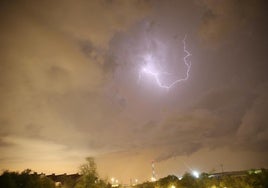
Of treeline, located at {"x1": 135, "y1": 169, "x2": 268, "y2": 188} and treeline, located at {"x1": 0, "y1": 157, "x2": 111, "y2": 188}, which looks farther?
treeline, located at {"x1": 135, "y1": 169, "x2": 268, "y2": 188}

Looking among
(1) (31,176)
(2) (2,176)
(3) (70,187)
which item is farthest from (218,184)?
(2) (2,176)

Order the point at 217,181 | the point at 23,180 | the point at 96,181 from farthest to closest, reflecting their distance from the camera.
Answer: the point at 217,181, the point at 96,181, the point at 23,180

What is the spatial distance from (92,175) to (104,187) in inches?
206

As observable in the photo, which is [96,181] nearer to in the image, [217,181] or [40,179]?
[40,179]

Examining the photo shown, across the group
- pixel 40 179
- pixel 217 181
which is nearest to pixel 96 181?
pixel 40 179

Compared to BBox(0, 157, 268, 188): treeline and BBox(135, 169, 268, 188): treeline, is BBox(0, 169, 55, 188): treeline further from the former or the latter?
BBox(135, 169, 268, 188): treeline

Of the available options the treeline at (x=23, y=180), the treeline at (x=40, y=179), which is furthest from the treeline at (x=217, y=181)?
the treeline at (x=23, y=180)

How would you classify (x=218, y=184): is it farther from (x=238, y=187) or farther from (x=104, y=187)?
(x=104, y=187)

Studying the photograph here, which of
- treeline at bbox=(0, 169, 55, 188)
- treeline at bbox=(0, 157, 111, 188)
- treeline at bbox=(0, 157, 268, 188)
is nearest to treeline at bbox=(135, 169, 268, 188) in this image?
treeline at bbox=(0, 157, 268, 188)

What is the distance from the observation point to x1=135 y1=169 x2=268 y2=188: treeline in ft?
123

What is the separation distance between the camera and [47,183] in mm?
33156

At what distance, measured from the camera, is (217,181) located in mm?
50094

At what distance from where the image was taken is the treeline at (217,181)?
37562 millimetres

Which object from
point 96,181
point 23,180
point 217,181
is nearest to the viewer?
point 23,180
